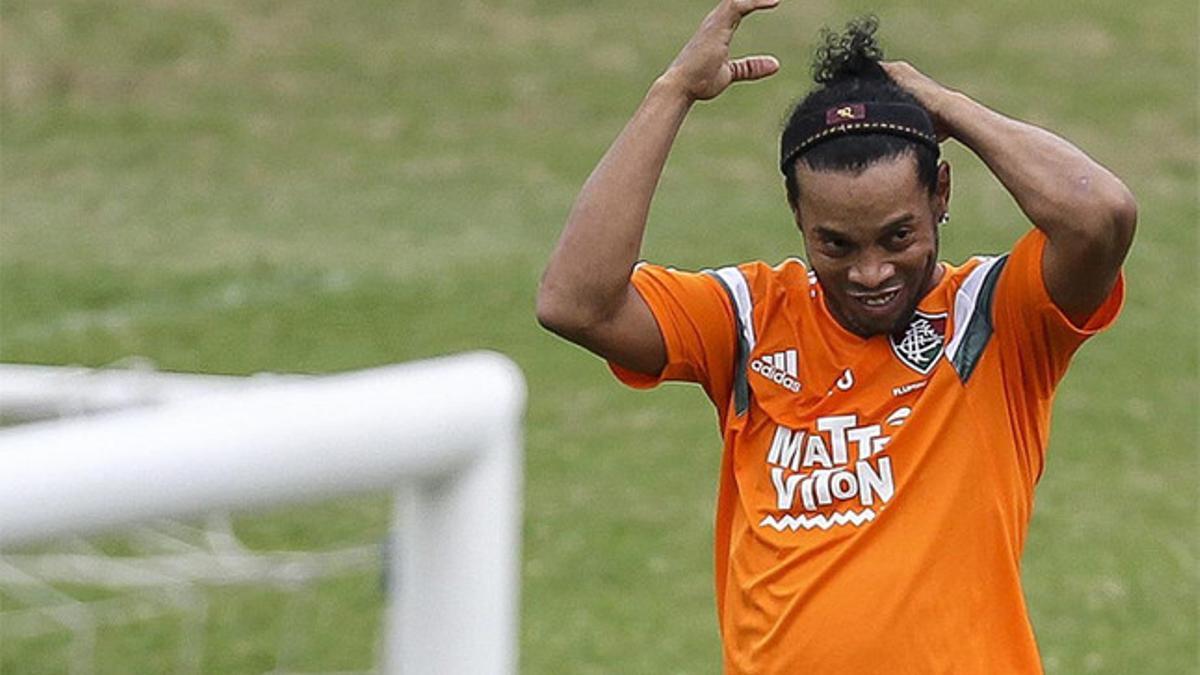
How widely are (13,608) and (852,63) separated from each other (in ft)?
16.5

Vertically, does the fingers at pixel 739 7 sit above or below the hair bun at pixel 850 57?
above

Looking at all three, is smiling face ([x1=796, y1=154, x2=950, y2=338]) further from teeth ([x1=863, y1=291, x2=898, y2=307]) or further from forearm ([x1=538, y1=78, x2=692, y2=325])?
forearm ([x1=538, y1=78, x2=692, y2=325])

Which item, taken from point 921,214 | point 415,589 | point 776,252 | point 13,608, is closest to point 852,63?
point 921,214

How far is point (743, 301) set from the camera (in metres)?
3.68

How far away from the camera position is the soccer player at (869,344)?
11.3ft

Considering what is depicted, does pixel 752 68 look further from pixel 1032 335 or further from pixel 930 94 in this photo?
pixel 1032 335

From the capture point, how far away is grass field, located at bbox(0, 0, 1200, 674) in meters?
8.20

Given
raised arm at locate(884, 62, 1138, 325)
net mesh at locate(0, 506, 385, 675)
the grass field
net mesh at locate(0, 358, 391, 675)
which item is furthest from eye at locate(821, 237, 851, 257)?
the grass field

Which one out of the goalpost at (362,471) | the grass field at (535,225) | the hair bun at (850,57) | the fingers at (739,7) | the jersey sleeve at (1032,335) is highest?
the grass field at (535,225)

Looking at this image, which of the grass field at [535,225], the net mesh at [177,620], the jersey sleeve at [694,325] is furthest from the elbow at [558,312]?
the grass field at [535,225]

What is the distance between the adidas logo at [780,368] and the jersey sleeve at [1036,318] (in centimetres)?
30

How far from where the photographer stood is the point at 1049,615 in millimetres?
7758

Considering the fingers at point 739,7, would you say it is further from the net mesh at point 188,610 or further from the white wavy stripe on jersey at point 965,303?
the net mesh at point 188,610

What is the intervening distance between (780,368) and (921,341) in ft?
0.70
